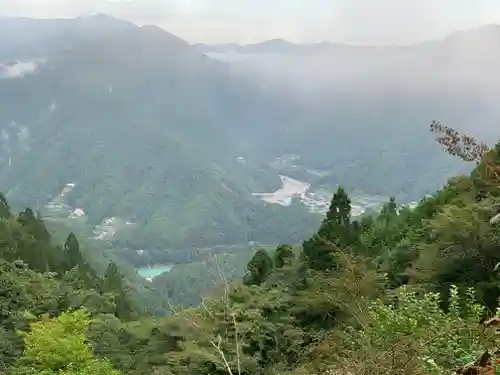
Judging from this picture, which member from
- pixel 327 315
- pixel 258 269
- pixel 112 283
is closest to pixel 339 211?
pixel 258 269

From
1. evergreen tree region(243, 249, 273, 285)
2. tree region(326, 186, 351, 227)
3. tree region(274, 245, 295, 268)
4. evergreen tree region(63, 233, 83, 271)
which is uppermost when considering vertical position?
tree region(326, 186, 351, 227)

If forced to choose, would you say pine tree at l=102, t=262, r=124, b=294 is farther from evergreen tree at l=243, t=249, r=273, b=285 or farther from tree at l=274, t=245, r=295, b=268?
tree at l=274, t=245, r=295, b=268

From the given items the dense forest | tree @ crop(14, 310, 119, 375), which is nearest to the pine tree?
the dense forest

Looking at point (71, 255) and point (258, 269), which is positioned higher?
point (258, 269)

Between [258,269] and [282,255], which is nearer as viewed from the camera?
[258,269]

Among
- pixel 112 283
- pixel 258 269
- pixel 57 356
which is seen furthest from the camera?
pixel 112 283

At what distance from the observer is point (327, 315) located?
13547mm

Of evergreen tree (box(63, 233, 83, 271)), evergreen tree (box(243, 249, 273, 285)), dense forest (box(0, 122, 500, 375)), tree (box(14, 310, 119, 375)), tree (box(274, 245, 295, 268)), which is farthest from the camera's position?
evergreen tree (box(63, 233, 83, 271))

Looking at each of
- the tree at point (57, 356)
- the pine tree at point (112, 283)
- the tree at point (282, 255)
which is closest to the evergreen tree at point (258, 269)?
the tree at point (282, 255)

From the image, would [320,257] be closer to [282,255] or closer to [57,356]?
[282,255]

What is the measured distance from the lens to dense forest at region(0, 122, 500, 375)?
5.75m

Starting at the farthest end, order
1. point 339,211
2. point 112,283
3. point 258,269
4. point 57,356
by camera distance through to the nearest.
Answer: point 112,283, point 258,269, point 339,211, point 57,356

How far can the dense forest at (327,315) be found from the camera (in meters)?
5.75

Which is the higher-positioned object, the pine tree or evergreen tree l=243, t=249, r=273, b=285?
evergreen tree l=243, t=249, r=273, b=285
